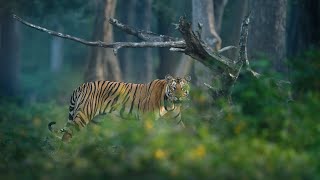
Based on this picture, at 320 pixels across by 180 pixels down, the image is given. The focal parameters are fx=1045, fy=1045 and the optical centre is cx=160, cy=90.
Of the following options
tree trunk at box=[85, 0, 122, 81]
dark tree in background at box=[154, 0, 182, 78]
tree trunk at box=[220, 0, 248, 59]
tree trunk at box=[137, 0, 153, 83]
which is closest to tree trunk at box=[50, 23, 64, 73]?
tree trunk at box=[137, 0, 153, 83]

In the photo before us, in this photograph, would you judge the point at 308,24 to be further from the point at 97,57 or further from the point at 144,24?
the point at 144,24

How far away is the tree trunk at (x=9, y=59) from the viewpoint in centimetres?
3100

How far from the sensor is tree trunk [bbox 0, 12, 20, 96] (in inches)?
1220

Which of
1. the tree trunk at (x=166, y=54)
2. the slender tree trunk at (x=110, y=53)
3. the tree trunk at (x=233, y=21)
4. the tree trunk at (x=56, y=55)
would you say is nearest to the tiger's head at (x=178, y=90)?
the slender tree trunk at (x=110, y=53)

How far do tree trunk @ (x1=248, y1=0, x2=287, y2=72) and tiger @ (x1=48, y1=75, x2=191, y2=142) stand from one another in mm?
4018

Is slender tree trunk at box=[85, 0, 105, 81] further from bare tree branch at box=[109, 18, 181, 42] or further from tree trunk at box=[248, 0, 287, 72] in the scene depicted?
bare tree branch at box=[109, 18, 181, 42]

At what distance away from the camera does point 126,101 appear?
695 inches

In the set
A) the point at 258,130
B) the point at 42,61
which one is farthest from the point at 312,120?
the point at 42,61

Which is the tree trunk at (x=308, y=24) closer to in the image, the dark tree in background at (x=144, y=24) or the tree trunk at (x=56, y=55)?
the dark tree in background at (x=144, y=24)

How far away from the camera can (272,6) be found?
69.4 feet

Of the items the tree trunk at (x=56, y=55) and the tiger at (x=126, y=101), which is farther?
the tree trunk at (x=56, y=55)

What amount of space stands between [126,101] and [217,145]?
7.29 metres

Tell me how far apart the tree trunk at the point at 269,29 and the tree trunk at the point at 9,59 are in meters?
11.2

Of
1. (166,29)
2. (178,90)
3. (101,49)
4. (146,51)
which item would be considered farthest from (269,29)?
(146,51)
